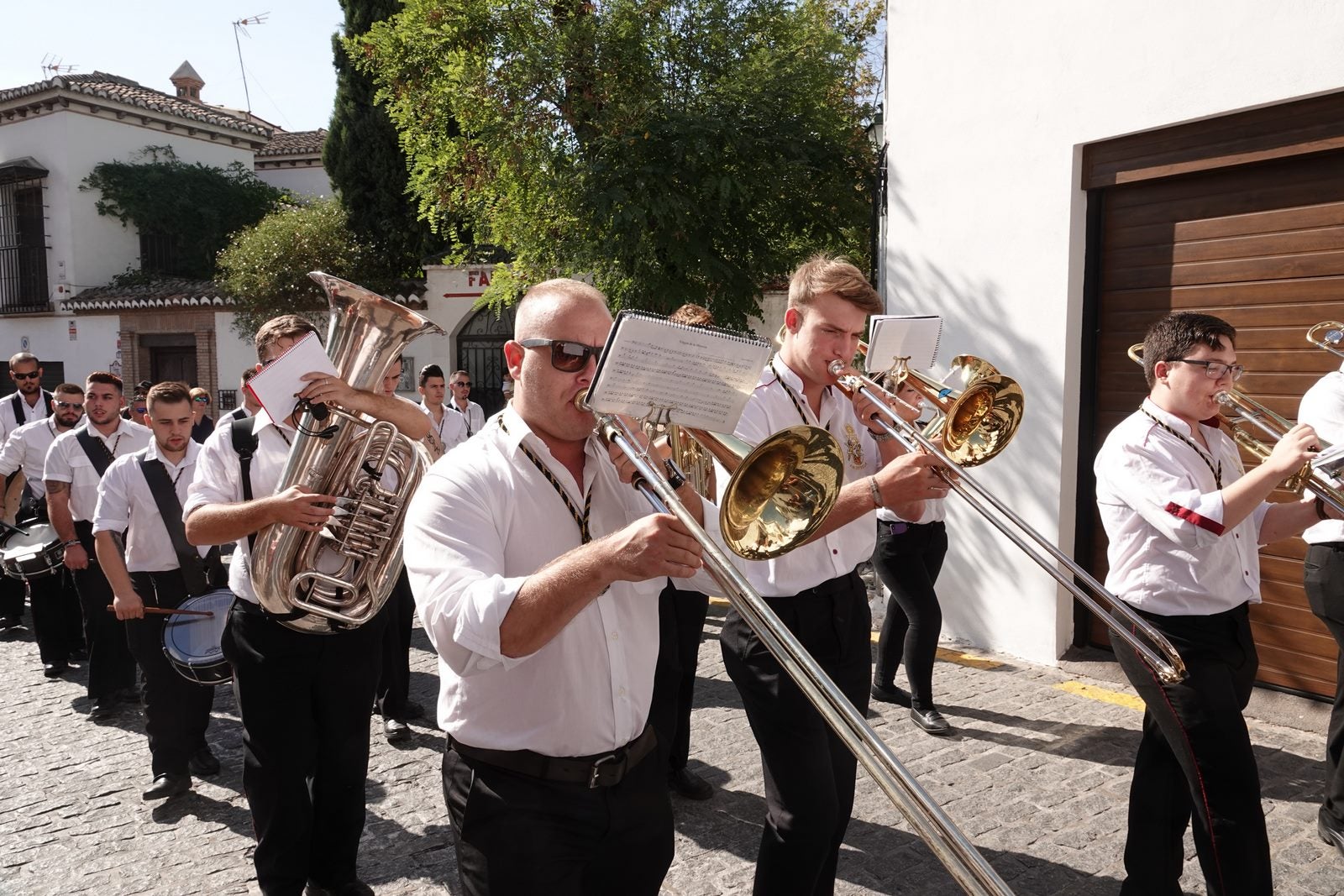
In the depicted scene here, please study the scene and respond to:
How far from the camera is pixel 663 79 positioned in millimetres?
9781

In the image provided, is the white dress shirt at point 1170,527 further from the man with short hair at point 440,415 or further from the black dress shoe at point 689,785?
the man with short hair at point 440,415

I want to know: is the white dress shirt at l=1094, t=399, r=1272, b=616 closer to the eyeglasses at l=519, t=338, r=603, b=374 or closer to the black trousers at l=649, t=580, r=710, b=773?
the black trousers at l=649, t=580, r=710, b=773

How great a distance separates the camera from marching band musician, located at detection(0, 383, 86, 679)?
7188 mm

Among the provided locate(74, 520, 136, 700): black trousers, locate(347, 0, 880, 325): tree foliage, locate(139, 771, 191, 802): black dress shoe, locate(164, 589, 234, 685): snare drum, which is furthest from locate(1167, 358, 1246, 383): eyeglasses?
locate(347, 0, 880, 325): tree foliage

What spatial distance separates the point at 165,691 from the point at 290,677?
6.33 feet

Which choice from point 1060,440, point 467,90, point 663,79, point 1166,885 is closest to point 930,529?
point 1060,440

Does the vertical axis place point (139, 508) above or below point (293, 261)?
below

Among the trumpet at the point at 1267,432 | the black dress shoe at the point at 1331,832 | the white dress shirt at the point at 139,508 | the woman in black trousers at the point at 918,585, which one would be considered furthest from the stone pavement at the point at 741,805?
the trumpet at the point at 1267,432

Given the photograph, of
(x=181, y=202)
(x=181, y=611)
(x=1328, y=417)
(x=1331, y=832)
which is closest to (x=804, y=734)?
(x=1331, y=832)

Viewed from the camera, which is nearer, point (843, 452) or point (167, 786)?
point (843, 452)

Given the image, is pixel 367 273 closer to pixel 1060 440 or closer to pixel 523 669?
Answer: pixel 1060 440

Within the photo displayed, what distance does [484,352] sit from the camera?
17.9 m

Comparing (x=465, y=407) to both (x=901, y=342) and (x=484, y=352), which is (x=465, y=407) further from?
(x=484, y=352)

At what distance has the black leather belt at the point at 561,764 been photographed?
7.51ft
